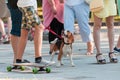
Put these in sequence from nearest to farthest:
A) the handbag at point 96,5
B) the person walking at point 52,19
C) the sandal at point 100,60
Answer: the handbag at point 96,5
the sandal at point 100,60
the person walking at point 52,19

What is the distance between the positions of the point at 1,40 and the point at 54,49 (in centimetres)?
466

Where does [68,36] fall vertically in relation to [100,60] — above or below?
above

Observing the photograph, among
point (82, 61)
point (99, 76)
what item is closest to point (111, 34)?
point (82, 61)

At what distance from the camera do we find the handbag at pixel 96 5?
31.4 feet

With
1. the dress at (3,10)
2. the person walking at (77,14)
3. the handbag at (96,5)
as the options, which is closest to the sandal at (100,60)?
the person walking at (77,14)

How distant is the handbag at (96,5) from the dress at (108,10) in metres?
0.08

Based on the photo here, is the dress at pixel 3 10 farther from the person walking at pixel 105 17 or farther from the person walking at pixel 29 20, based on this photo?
the person walking at pixel 29 20

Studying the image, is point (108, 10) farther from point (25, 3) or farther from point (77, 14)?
point (25, 3)

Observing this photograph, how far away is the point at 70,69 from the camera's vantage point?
905 cm

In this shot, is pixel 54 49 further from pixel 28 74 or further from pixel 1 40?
pixel 1 40

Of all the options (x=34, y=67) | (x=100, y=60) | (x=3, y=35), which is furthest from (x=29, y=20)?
(x=3, y=35)

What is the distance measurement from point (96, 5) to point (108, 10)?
27 cm

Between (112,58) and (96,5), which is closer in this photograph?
(96,5)

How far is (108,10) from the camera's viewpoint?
31.9 ft
